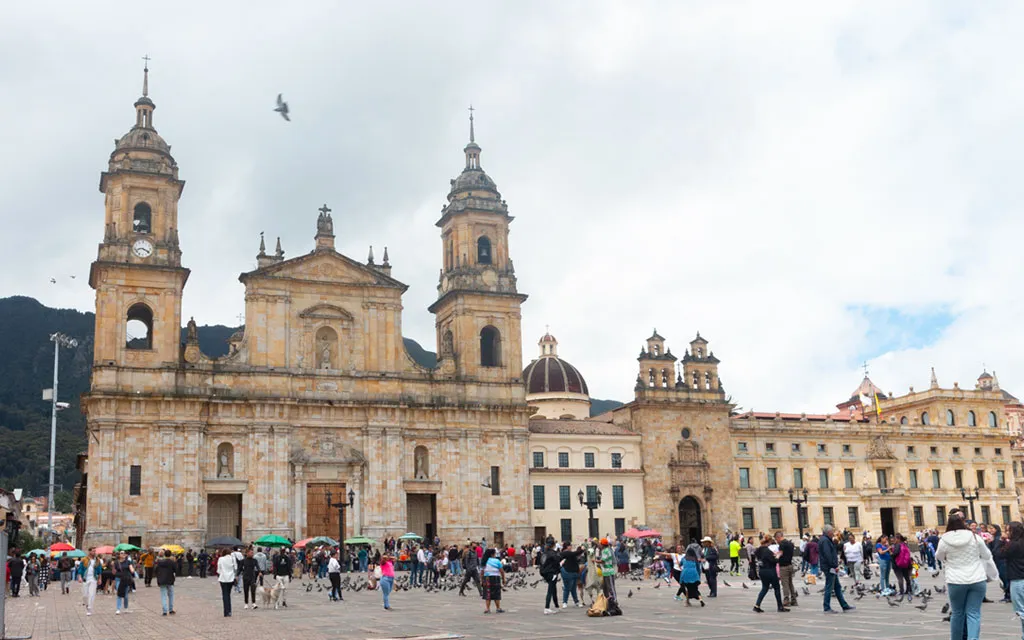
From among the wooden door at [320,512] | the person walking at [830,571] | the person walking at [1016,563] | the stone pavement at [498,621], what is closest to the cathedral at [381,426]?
the wooden door at [320,512]

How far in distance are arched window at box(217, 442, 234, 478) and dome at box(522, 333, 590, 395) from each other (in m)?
28.9

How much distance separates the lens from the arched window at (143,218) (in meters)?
52.4

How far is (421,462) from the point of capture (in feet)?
180

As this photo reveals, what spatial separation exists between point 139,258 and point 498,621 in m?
36.9

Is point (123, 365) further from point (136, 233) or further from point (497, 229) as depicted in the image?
point (497, 229)

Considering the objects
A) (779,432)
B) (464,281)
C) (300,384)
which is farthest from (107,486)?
(779,432)

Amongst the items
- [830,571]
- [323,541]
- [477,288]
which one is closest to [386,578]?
[830,571]

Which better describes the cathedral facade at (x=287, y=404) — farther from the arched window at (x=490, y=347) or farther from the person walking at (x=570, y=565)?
the person walking at (x=570, y=565)

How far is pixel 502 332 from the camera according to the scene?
5841 cm

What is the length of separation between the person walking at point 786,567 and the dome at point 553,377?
5458cm

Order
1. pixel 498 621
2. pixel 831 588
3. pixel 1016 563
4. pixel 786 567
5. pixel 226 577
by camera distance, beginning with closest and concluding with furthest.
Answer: pixel 1016 563, pixel 831 588, pixel 498 621, pixel 786 567, pixel 226 577

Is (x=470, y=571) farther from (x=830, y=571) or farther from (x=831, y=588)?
(x=830, y=571)

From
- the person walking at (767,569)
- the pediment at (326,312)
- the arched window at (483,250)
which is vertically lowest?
the person walking at (767,569)

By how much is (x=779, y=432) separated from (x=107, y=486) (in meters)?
40.3
